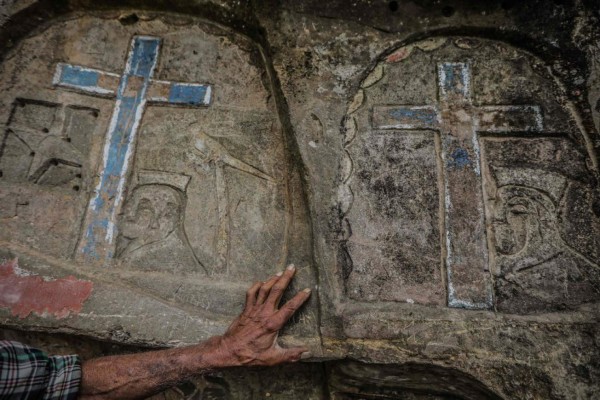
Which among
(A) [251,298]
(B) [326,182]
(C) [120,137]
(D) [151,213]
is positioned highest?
(C) [120,137]

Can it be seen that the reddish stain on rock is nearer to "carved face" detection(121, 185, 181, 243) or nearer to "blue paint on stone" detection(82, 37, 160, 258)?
"blue paint on stone" detection(82, 37, 160, 258)

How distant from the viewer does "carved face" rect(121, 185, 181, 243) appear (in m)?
1.98

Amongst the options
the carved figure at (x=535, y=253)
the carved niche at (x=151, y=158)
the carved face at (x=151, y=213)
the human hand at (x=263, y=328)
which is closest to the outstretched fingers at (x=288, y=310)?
the human hand at (x=263, y=328)

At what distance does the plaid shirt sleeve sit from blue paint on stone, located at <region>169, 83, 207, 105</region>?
144cm

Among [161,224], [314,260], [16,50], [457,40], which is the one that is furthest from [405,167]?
[16,50]

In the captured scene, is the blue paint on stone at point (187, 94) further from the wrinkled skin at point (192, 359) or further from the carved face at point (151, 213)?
the wrinkled skin at point (192, 359)

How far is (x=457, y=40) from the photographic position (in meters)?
2.06

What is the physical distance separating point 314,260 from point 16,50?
221cm

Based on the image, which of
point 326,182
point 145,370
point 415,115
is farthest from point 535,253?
point 145,370

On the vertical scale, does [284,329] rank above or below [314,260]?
below

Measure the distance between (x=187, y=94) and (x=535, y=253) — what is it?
206 centimetres

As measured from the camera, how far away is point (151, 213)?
6.61 feet

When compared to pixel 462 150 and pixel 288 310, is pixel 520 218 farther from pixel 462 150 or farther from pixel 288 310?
pixel 288 310

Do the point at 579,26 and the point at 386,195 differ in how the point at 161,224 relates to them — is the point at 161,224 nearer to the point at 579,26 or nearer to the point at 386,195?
the point at 386,195
